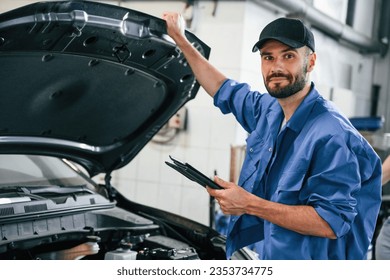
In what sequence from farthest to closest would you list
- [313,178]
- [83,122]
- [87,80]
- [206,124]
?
1. [206,124]
2. [83,122]
3. [87,80]
4. [313,178]

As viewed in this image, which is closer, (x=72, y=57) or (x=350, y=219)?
(x=350, y=219)

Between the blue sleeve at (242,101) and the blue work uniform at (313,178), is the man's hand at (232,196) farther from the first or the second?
the blue sleeve at (242,101)

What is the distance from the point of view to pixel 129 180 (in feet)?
12.4

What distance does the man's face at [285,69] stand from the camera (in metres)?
1.37

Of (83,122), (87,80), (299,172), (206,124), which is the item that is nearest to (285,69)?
(299,172)

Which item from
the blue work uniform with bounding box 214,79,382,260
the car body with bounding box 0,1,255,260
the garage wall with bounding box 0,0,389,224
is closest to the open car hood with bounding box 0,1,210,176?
the car body with bounding box 0,1,255,260

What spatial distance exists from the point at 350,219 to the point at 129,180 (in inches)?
103

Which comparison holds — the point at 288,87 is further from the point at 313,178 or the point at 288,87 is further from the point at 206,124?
the point at 206,124

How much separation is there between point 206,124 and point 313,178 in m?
2.28

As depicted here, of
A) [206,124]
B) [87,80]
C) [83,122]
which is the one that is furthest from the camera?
[206,124]

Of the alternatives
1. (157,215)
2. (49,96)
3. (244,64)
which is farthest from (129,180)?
(49,96)

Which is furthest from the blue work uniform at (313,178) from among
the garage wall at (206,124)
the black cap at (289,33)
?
the garage wall at (206,124)

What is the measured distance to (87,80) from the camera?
1584 mm

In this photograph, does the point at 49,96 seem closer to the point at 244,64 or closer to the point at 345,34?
the point at 244,64
